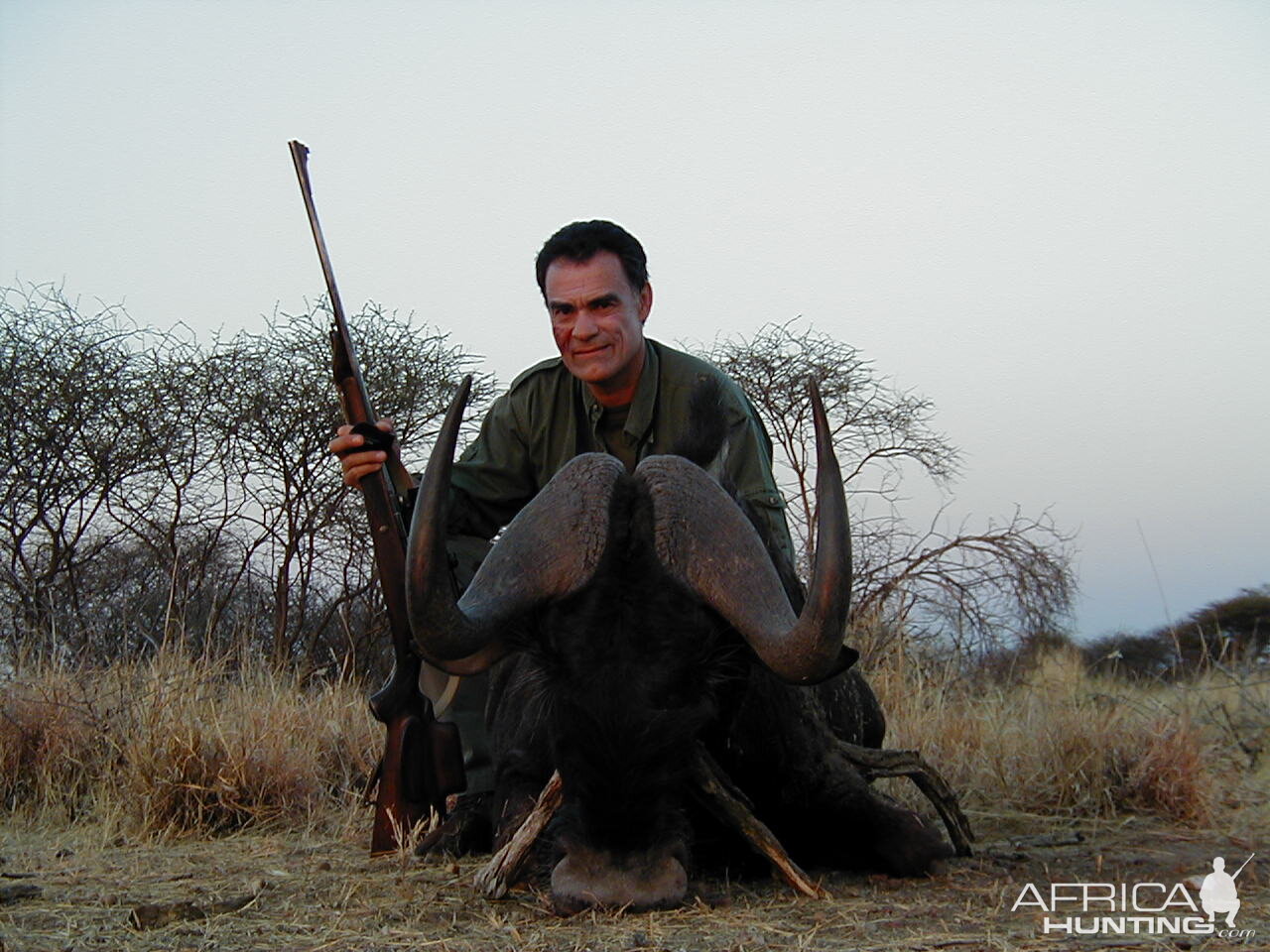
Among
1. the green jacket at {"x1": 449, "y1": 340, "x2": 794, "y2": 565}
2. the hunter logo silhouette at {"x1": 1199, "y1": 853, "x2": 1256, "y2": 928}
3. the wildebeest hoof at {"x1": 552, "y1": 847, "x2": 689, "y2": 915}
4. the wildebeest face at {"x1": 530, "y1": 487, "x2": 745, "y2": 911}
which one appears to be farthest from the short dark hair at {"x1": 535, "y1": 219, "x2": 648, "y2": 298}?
the hunter logo silhouette at {"x1": 1199, "y1": 853, "x2": 1256, "y2": 928}

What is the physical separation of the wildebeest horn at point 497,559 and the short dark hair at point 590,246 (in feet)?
5.46

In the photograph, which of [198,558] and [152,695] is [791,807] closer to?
[152,695]

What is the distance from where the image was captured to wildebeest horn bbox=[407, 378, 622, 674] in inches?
117

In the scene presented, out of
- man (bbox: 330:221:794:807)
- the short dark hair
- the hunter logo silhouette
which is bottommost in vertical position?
the hunter logo silhouette

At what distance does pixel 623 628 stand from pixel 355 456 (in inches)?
63.1

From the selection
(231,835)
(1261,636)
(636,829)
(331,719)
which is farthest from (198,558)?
(1261,636)

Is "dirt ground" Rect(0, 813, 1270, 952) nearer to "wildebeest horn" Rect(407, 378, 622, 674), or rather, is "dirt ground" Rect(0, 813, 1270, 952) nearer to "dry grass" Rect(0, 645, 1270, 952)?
"dry grass" Rect(0, 645, 1270, 952)

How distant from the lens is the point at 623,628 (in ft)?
10.3

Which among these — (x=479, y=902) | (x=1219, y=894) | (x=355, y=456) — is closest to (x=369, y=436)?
(x=355, y=456)

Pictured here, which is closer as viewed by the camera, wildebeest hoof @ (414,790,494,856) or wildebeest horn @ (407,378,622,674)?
wildebeest horn @ (407,378,622,674)

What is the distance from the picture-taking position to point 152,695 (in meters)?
5.50

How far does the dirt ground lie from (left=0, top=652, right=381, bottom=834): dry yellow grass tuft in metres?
0.30

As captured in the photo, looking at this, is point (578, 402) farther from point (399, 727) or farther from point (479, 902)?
point (479, 902)

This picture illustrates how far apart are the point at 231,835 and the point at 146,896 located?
1215 millimetres
